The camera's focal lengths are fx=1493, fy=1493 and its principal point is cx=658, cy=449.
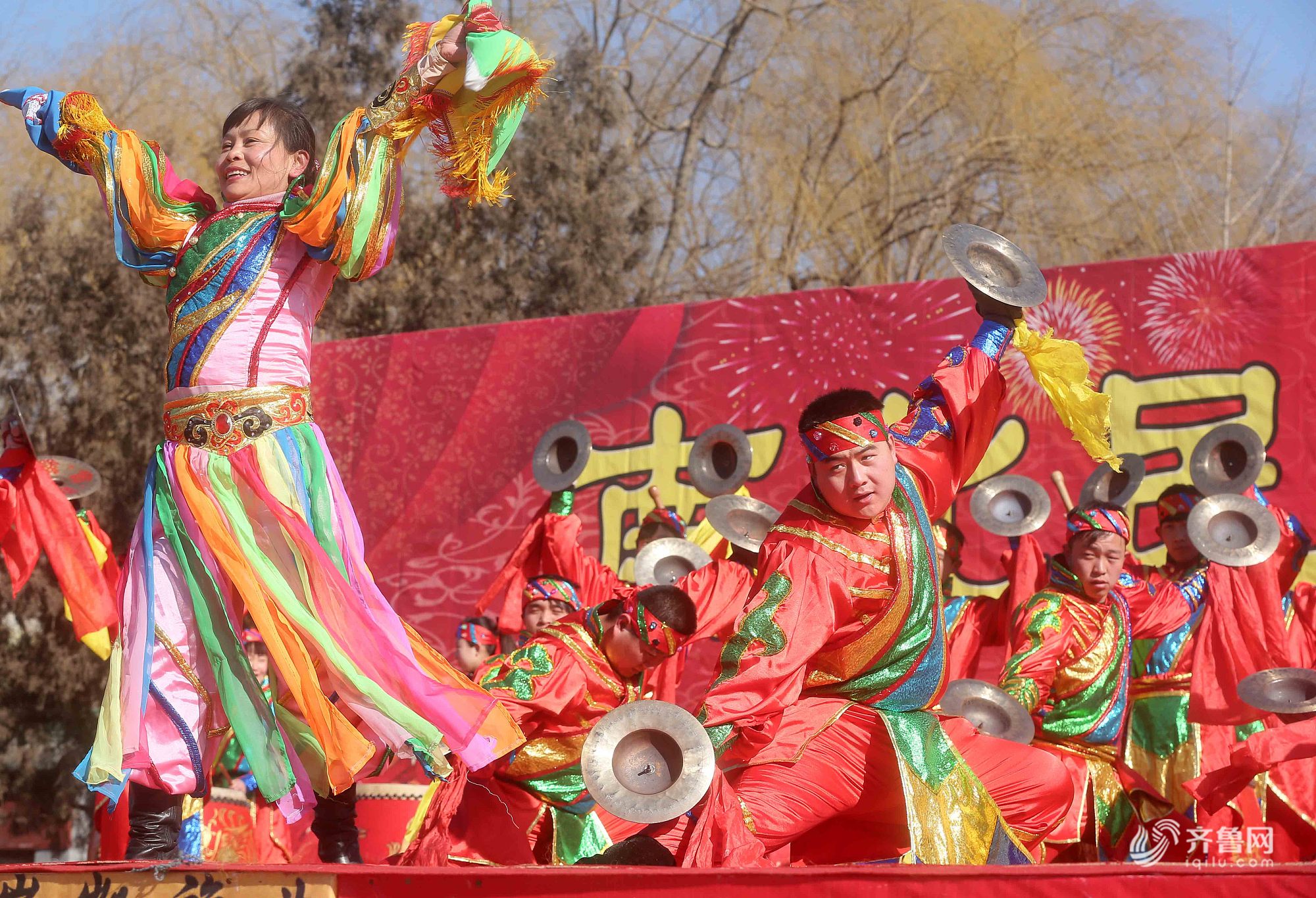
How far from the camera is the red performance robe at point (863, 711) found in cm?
334

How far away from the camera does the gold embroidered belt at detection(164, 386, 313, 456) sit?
3154 millimetres

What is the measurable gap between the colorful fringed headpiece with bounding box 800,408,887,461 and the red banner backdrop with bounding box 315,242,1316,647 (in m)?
3.24

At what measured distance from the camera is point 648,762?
3234mm

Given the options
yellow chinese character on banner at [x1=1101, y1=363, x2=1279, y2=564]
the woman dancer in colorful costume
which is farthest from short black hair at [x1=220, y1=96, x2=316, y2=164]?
yellow chinese character on banner at [x1=1101, y1=363, x2=1279, y2=564]

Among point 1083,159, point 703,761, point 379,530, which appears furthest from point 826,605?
point 1083,159

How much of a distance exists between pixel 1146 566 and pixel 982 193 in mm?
6932

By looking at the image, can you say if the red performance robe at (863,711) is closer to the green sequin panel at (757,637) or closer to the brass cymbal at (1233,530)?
the green sequin panel at (757,637)

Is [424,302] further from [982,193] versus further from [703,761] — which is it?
[703,761]

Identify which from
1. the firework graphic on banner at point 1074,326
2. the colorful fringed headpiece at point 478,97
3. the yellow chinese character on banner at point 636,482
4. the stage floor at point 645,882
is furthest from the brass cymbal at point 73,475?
A: the firework graphic on banner at point 1074,326

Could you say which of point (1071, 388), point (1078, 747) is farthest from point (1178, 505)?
point (1071, 388)

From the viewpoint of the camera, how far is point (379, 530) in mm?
8320

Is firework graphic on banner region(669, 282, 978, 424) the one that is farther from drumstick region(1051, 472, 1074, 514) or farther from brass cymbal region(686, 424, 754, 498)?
drumstick region(1051, 472, 1074, 514)

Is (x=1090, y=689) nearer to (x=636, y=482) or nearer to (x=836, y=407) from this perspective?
(x=836, y=407)

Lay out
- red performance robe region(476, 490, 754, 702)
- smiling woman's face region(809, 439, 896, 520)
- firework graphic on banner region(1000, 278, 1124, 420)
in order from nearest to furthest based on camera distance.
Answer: smiling woman's face region(809, 439, 896, 520) < red performance robe region(476, 490, 754, 702) < firework graphic on banner region(1000, 278, 1124, 420)
